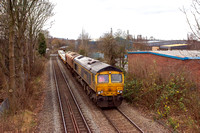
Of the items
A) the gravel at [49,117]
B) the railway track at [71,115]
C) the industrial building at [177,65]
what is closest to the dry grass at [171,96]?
the industrial building at [177,65]

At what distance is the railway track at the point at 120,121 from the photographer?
28.1 feet

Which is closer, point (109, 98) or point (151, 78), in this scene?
point (109, 98)

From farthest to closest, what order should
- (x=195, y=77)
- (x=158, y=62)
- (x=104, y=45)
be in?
(x=104, y=45) < (x=158, y=62) < (x=195, y=77)

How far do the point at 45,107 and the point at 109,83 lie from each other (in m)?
5.02

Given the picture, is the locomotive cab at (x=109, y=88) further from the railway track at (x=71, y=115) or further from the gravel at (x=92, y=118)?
the railway track at (x=71, y=115)

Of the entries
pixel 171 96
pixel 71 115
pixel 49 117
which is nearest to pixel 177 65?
pixel 171 96

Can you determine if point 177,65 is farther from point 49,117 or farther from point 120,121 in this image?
point 49,117

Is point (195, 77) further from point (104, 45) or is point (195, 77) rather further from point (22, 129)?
point (104, 45)

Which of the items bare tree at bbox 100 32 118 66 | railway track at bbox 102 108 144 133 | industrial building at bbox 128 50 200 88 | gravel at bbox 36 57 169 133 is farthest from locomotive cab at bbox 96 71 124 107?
bare tree at bbox 100 32 118 66

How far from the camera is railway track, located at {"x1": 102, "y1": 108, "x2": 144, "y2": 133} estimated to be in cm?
855

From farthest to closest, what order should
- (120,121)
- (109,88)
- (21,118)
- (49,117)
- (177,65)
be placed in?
1. (177,65)
2. (109,88)
3. (49,117)
4. (120,121)
5. (21,118)

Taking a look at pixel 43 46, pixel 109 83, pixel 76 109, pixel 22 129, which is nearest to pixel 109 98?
pixel 109 83

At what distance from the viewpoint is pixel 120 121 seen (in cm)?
953

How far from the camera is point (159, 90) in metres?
12.3
